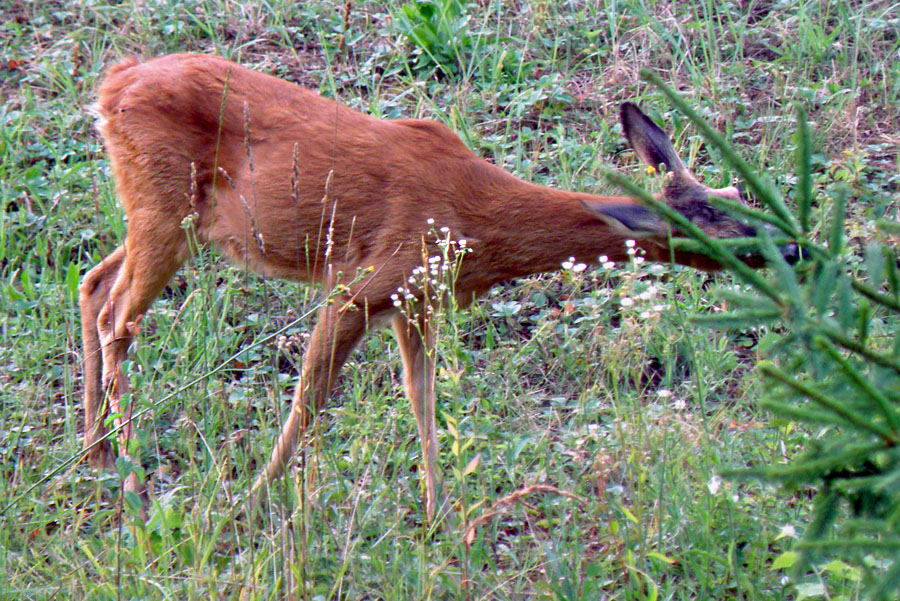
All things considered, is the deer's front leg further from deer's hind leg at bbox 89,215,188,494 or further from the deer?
deer's hind leg at bbox 89,215,188,494

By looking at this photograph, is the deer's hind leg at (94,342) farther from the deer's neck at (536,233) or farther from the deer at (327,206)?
the deer's neck at (536,233)

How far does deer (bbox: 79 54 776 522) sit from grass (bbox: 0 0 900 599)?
7.5 inches

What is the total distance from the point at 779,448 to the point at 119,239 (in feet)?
11.2

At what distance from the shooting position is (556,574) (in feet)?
10.2

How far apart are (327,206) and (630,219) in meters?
1.29

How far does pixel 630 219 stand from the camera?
13.4ft

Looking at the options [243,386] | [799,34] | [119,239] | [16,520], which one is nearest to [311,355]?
[243,386]

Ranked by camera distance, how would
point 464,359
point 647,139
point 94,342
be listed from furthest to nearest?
1. point 94,342
2. point 464,359
3. point 647,139

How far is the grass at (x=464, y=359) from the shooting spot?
3.12 meters

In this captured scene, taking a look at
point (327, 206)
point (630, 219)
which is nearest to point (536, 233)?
point (630, 219)

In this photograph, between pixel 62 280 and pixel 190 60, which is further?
pixel 62 280

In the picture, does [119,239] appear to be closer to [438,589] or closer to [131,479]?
[131,479]

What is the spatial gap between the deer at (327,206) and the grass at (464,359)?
0.19m

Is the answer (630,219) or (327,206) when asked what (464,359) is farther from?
(630,219)
